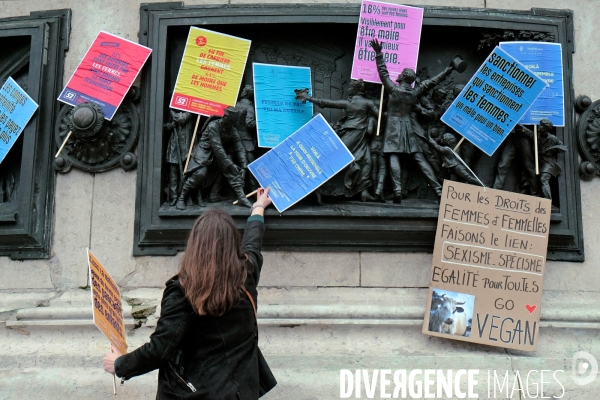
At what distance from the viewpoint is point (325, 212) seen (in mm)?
6691

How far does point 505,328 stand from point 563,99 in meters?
2.39

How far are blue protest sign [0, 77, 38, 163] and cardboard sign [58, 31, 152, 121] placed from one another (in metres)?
0.41

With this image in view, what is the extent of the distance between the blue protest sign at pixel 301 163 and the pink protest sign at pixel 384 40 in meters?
0.77

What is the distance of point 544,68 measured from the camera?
281 inches

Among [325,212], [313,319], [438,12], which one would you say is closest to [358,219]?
[325,212]

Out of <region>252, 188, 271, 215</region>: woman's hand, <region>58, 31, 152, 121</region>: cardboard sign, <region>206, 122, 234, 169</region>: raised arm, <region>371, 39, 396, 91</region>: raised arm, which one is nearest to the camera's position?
<region>252, 188, 271, 215</region>: woman's hand

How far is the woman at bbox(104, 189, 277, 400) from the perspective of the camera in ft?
13.4

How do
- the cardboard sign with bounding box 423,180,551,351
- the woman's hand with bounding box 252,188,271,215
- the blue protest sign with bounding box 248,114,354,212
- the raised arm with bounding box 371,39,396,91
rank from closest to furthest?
the cardboard sign with bounding box 423,180,551,351 < the woman's hand with bounding box 252,188,271,215 < the blue protest sign with bounding box 248,114,354,212 < the raised arm with bounding box 371,39,396,91

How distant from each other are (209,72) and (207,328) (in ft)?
11.7

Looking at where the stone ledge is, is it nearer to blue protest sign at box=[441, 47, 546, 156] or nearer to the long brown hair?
blue protest sign at box=[441, 47, 546, 156]

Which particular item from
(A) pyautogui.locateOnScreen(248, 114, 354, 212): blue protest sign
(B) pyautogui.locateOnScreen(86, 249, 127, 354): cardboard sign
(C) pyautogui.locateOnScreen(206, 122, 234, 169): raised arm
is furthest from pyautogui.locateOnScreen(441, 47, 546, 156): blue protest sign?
(B) pyautogui.locateOnScreen(86, 249, 127, 354): cardboard sign

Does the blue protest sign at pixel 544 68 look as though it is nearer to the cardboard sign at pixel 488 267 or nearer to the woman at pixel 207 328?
the cardboard sign at pixel 488 267

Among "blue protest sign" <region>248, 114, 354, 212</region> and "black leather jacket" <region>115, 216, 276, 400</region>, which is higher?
"blue protest sign" <region>248, 114, 354, 212</region>

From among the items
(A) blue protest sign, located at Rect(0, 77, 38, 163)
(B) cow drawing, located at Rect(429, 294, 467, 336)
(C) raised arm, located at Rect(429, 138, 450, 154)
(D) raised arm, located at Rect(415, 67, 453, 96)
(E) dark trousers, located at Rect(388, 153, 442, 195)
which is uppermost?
(D) raised arm, located at Rect(415, 67, 453, 96)
